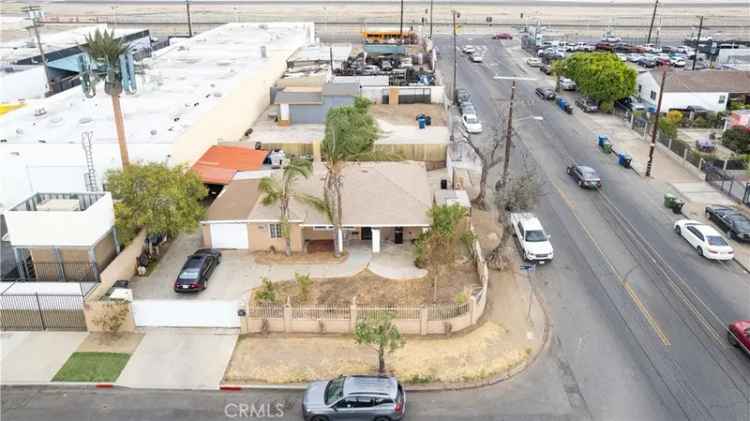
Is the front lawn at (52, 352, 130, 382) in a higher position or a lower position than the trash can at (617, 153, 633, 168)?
lower

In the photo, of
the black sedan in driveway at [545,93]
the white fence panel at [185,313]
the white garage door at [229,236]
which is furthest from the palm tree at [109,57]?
the black sedan in driveway at [545,93]

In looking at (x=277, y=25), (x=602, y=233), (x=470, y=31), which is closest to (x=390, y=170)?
(x=602, y=233)

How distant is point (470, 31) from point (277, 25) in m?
54.8

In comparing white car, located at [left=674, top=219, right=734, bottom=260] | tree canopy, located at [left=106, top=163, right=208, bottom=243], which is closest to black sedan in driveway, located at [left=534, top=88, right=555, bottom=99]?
white car, located at [left=674, top=219, right=734, bottom=260]

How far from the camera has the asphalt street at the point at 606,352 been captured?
20766mm

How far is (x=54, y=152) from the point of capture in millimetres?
32969

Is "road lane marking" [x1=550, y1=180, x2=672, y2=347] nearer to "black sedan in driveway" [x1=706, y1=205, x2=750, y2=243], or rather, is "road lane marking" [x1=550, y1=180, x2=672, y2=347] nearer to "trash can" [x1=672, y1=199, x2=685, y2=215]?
"trash can" [x1=672, y1=199, x2=685, y2=215]

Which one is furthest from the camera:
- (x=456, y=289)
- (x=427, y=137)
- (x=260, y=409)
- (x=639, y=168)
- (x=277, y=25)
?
(x=277, y=25)

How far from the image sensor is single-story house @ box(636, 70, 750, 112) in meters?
57.1

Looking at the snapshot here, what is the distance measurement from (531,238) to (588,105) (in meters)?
33.8

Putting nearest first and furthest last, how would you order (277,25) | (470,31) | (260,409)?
1. (260,409)
2. (277,25)
3. (470,31)

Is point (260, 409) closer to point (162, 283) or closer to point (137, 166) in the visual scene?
point (162, 283)

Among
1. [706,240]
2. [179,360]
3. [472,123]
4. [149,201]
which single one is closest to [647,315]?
[706,240]

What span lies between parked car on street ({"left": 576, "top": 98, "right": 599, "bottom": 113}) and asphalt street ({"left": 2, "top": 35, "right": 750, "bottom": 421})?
2328 cm
